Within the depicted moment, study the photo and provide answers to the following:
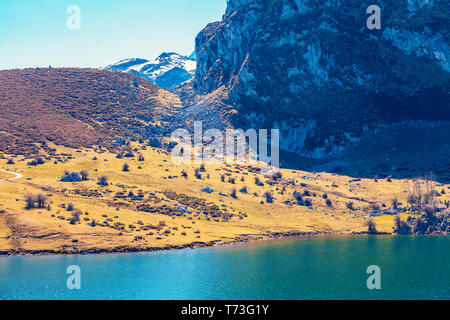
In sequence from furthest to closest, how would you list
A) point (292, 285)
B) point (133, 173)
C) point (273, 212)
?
point (133, 173) → point (273, 212) → point (292, 285)

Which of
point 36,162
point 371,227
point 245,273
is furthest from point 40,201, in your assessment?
point 371,227

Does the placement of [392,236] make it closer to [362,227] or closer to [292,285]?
[362,227]

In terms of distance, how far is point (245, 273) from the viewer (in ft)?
323

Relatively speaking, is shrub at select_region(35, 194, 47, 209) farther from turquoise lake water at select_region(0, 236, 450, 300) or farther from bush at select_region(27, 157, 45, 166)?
bush at select_region(27, 157, 45, 166)

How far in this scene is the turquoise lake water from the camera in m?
82.8

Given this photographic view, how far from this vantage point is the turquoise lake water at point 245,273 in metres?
82.8

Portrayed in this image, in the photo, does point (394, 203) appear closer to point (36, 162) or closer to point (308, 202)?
point (308, 202)

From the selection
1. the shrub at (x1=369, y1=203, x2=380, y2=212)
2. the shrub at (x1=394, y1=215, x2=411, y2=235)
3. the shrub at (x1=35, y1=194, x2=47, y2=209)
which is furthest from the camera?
the shrub at (x1=369, y1=203, x2=380, y2=212)

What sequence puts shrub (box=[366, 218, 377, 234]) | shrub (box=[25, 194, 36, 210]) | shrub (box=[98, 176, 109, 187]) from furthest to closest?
shrub (box=[98, 176, 109, 187])
shrub (box=[366, 218, 377, 234])
shrub (box=[25, 194, 36, 210])

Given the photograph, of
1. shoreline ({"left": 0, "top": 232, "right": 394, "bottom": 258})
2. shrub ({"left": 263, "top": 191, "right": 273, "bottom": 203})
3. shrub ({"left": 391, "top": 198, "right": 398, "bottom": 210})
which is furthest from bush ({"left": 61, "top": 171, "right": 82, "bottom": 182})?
shrub ({"left": 391, "top": 198, "right": 398, "bottom": 210})

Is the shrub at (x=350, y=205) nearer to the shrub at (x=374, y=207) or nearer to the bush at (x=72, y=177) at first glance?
the shrub at (x=374, y=207)
